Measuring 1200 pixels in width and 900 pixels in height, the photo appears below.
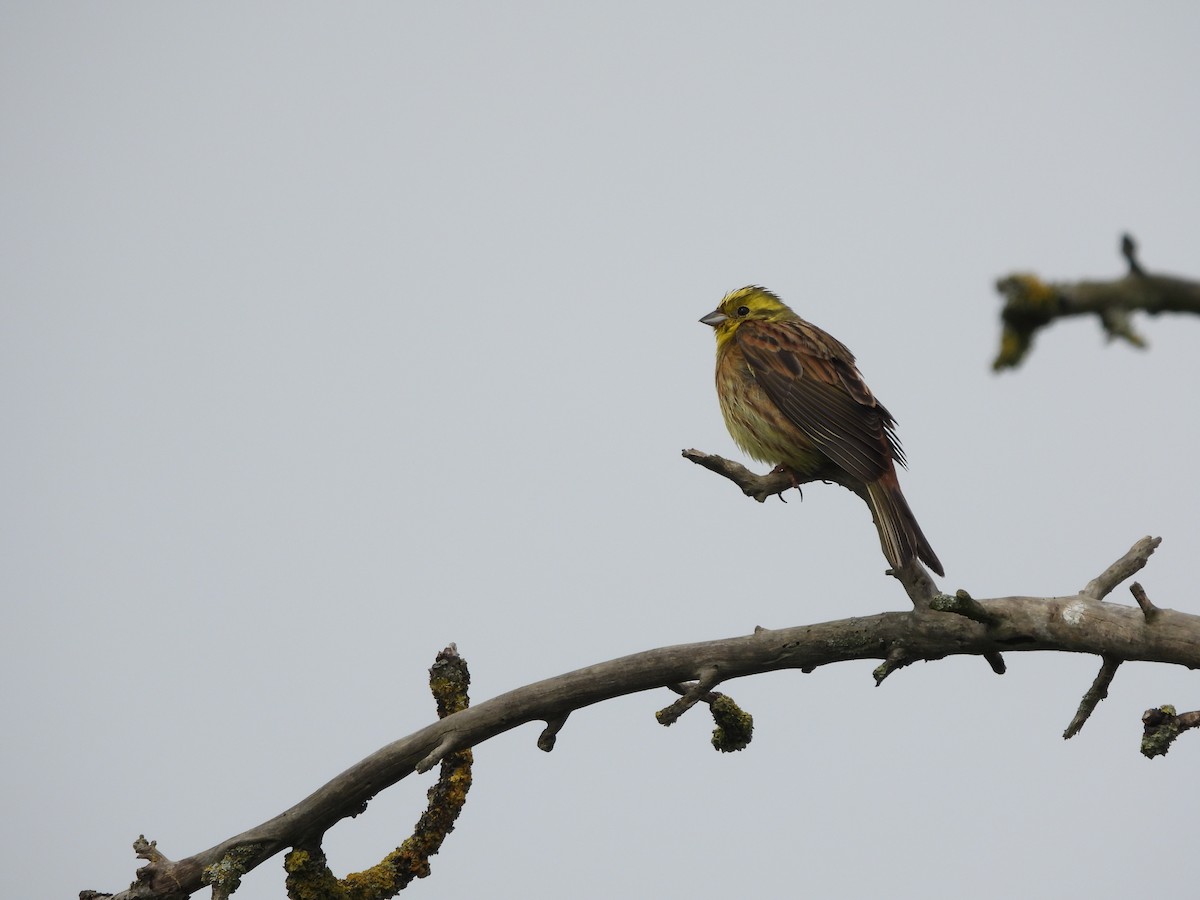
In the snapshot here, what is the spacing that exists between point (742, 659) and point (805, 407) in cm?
229

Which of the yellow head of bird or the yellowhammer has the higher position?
the yellow head of bird

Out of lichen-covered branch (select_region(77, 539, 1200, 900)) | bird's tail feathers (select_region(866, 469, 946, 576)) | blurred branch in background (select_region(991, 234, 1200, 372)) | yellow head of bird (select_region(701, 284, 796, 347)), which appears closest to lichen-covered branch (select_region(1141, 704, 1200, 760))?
lichen-covered branch (select_region(77, 539, 1200, 900))

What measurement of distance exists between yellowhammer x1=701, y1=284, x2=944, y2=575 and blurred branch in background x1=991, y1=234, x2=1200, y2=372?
11.4 feet

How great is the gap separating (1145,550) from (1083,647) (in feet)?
2.20

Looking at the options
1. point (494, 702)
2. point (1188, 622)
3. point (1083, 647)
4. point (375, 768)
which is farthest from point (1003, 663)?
point (375, 768)

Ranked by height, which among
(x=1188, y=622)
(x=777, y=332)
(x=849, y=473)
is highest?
(x=777, y=332)

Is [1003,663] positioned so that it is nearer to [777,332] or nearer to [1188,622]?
[1188,622]

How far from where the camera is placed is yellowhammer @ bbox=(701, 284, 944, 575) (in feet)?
20.7

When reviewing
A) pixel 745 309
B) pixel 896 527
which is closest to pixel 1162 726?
pixel 896 527

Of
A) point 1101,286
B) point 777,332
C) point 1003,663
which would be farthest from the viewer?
point 777,332

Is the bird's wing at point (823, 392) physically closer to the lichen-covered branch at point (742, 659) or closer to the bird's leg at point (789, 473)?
the bird's leg at point (789, 473)

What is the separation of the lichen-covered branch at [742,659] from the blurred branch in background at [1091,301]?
277 cm

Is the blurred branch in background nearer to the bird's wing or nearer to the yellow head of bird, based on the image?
the bird's wing

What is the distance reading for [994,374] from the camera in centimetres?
238
